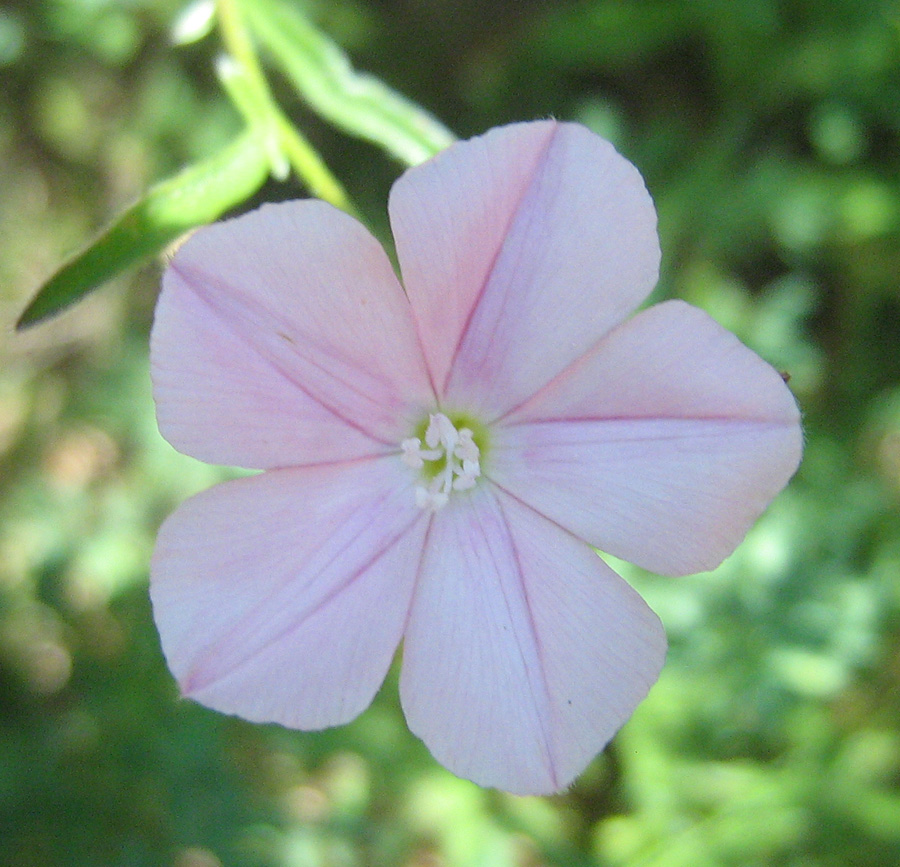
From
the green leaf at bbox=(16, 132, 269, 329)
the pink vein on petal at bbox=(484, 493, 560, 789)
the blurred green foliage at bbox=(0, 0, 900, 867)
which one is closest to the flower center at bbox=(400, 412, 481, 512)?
the pink vein on petal at bbox=(484, 493, 560, 789)

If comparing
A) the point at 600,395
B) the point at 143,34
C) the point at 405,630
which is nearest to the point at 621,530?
the point at 600,395

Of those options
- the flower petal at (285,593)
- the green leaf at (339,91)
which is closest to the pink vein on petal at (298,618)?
the flower petal at (285,593)

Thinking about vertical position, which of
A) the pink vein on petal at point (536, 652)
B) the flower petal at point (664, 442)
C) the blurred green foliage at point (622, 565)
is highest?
the flower petal at point (664, 442)

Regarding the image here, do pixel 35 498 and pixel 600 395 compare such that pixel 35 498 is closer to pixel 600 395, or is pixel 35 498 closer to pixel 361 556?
pixel 361 556

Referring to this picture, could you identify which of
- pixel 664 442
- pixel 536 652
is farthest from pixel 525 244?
pixel 536 652

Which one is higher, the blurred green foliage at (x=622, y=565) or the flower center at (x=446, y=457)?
the flower center at (x=446, y=457)

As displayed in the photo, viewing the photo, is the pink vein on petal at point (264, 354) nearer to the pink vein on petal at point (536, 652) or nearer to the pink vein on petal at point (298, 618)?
the pink vein on petal at point (298, 618)

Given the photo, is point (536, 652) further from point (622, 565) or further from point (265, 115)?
point (265, 115)
